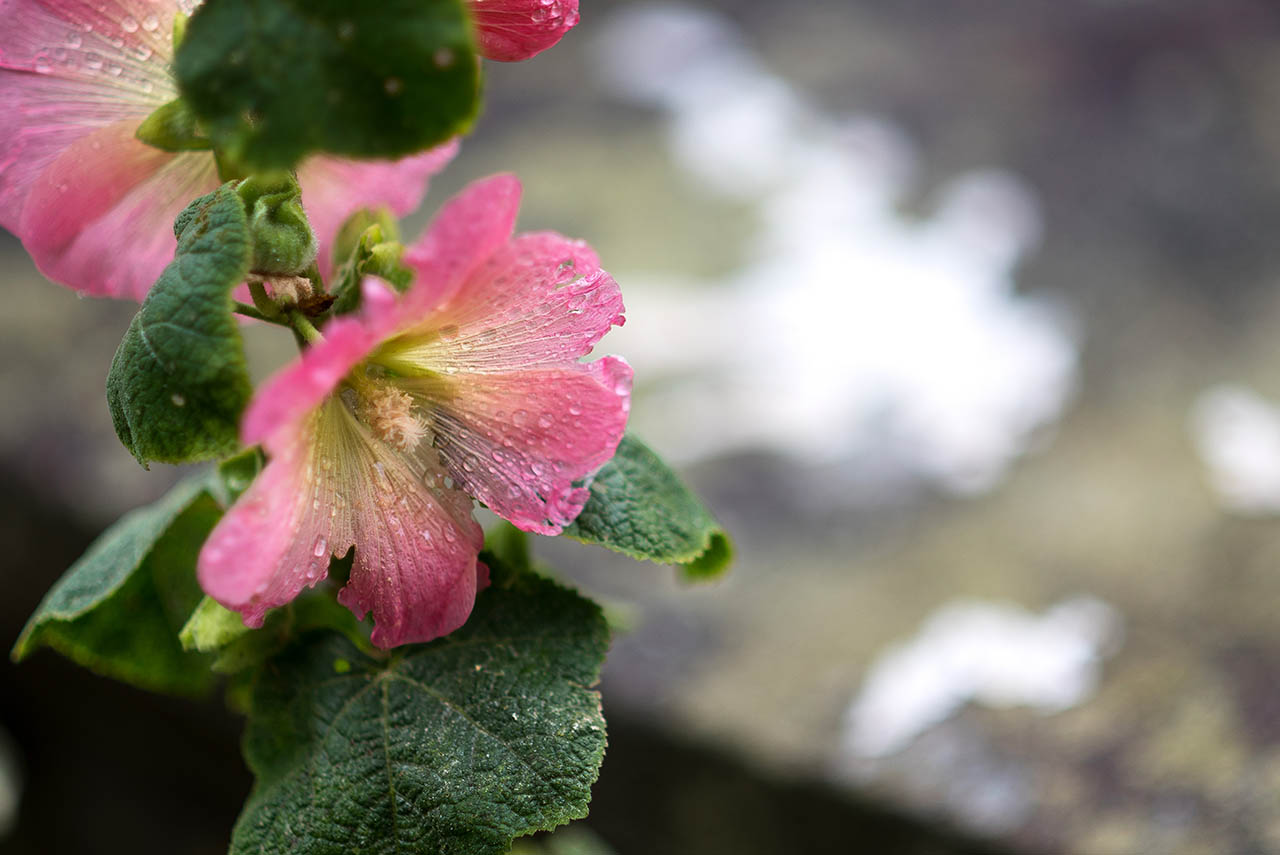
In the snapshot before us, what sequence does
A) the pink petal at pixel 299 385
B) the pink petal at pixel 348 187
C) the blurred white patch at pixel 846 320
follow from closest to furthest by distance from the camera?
the pink petal at pixel 299 385 < the pink petal at pixel 348 187 < the blurred white patch at pixel 846 320

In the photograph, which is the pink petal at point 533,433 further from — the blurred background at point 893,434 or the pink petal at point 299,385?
the blurred background at point 893,434

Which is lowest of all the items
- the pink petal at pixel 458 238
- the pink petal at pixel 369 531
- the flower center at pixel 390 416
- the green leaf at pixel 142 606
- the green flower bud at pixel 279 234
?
the green leaf at pixel 142 606

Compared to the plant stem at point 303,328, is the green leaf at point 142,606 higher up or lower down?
lower down

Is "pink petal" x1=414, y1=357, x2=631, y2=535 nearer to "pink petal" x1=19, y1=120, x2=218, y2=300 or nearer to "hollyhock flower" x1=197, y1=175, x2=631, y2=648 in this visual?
"hollyhock flower" x1=197, y1=175, x2=631, y2=648

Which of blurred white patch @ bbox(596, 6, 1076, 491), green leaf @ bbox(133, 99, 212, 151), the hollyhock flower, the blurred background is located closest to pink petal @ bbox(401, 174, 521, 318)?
the hollyhock flower

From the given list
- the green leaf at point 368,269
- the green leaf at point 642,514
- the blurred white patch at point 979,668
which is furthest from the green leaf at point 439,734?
the blurred white patch at point 979,668
